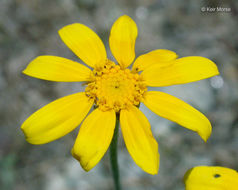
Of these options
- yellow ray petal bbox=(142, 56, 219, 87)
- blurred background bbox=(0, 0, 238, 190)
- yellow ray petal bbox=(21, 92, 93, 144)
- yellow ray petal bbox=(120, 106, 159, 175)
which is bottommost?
blurred background bbox=(0, 0, 238, 190)

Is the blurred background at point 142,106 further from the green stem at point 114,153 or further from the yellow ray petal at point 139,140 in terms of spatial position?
the yellow ray petal at point 139,140

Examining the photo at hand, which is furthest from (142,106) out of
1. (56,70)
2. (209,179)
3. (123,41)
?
(209,179)

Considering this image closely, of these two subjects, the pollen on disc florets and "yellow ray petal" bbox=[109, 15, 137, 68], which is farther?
"yellow ray petal" bbox=[109, 15, 137, 68]

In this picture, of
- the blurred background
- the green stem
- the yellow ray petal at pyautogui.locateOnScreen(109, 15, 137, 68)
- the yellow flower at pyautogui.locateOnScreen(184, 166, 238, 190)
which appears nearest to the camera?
the yellow flower at pyautogui.locateOnScreen(184, 166, 238, 190)

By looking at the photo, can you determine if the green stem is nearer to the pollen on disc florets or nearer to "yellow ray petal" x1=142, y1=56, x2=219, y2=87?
the pollen on disc florets

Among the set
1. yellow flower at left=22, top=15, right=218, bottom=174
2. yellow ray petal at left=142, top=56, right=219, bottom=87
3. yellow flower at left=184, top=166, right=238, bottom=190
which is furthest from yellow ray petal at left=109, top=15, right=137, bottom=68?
yellow flower at left=184, top=166, right=238, bottom=190

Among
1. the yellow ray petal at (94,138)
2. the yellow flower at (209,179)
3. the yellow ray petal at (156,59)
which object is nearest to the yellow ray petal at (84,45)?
the yellow ray petal at (156,59)

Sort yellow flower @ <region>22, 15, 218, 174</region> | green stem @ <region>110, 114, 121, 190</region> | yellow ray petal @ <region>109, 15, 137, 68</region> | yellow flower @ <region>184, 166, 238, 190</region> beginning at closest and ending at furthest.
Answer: yellow flower @ <region>184, 166, 238, 190</region>, yellow flower @ <region>22, 15, 218, 174</region>, green stem @ <region>110, 114, 121, 190</region>, yellow ray petal @ <region>109, 15, 137, 68</region>

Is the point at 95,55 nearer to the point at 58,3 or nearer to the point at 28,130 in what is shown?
the point at 28,130

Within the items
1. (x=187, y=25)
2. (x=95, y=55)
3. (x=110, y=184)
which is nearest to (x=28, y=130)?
(x=95, y=55)
